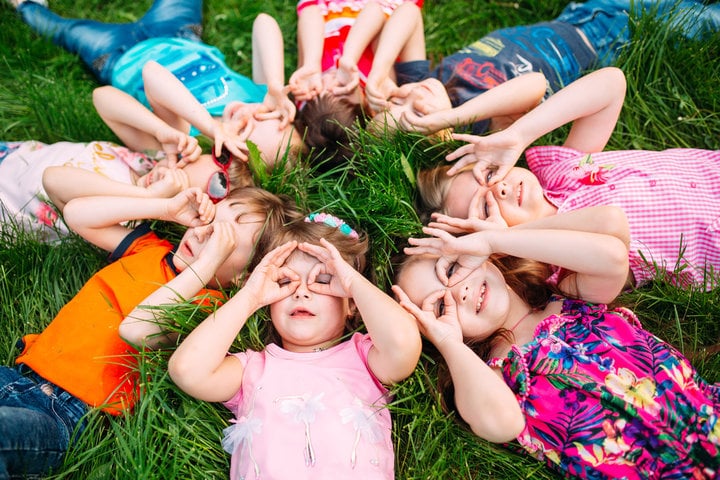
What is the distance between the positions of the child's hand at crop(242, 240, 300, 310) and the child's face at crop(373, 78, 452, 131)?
0.87 meters

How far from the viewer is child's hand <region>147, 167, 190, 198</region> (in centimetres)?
277

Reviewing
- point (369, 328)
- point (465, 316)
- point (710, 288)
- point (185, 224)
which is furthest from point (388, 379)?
point (710, 288)

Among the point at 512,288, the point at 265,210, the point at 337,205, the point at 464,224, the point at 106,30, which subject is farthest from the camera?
the point at 106,30

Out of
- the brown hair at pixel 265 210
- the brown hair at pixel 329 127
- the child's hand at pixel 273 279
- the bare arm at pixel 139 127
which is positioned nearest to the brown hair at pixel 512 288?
→ the child's hand at pixel 273 279

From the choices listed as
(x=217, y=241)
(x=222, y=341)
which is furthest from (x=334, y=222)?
(x=222, y=341)

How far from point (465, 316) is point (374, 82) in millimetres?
1336

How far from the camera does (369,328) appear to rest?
2.20 m

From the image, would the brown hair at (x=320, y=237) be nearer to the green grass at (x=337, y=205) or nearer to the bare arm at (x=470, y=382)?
the green grass at (x=337, y=205)

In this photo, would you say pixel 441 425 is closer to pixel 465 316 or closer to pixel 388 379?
pixel 388 379

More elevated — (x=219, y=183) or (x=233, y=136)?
(x=233, y=136)

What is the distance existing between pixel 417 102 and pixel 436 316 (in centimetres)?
110

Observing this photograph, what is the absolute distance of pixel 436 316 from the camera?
234 cm

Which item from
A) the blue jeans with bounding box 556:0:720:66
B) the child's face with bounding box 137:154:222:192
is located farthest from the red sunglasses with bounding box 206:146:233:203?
the blue jeans with bounding box 556:0:720:66

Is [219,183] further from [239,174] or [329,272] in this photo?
[329,272]
